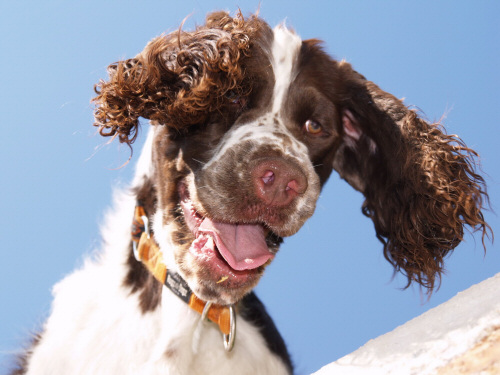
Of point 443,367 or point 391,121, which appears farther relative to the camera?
point 391,121

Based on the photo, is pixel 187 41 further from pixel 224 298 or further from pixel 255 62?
pixel 224 298

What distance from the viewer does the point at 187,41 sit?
246 centimetres

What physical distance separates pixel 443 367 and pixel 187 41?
1739mm

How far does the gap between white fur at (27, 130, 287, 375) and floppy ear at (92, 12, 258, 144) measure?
398 mm

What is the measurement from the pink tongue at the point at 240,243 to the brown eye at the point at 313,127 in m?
0.60

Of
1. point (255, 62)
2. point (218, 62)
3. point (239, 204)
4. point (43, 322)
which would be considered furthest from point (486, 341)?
point (43, 322)

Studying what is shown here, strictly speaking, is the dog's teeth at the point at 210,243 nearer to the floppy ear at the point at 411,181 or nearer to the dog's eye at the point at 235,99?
the dog's eye at the point at 235,99

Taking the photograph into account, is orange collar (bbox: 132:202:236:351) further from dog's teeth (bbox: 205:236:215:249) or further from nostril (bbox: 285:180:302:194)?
nostril (bbox: 285:180:302:194)

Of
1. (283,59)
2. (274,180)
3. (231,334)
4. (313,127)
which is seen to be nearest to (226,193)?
(274,180)

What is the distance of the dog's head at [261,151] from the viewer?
2.19m

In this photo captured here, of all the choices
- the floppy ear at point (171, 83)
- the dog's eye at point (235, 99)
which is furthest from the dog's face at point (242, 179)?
the floppy ear at point (171, 83)

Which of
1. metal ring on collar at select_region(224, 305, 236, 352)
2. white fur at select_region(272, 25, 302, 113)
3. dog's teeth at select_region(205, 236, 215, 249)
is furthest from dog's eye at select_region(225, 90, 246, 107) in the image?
metal ring on collar at select_region(224, 305, 236, 352)

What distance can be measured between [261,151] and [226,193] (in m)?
0.21

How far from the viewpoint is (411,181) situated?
2.88 m
